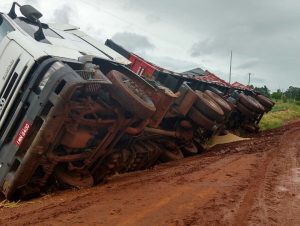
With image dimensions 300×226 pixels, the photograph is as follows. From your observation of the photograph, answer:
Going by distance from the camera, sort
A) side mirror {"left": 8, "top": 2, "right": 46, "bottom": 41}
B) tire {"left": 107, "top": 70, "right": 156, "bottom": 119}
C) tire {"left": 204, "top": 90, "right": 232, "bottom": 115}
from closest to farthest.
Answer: tire {"left": 107, "top": 70, "right": 156, "bottom": 119} → side mirror {"left": 8, "top": 2, "right": 46, "bottom": 41} → tire {"left": 204, "top": 90, "right": 232, "bottom": 115}

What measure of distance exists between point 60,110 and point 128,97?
89 cm

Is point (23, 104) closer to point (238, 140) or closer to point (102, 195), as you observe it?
point (102, 195)

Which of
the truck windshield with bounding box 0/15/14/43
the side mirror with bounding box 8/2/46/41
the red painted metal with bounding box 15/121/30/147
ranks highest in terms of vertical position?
the side mirror with bounding box 8/2/46/41

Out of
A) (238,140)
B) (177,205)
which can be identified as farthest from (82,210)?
(238,140)

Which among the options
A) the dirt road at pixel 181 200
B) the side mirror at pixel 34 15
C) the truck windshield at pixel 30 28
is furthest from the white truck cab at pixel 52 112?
the dirt road at pixel 181 200

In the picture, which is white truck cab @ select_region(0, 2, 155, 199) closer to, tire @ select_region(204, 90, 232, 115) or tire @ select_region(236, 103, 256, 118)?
tire @ select_region(204, 90, 232, 115)

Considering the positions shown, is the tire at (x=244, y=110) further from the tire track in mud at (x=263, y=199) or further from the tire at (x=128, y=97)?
the tire at (x=128, y=97)

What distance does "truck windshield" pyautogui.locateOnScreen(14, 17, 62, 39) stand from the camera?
6057 mm

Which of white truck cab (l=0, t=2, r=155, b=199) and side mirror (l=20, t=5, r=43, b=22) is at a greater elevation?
side mirror (l=20, t=5, r=43, b=22)

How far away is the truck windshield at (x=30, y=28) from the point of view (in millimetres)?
6057

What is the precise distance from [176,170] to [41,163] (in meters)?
2.51

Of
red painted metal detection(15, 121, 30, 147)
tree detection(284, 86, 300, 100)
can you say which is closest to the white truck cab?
red painted metal detection(15, 121, 30, 147)

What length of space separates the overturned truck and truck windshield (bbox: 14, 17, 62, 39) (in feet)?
0.08

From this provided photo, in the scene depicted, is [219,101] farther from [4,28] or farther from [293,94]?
[293,94]
